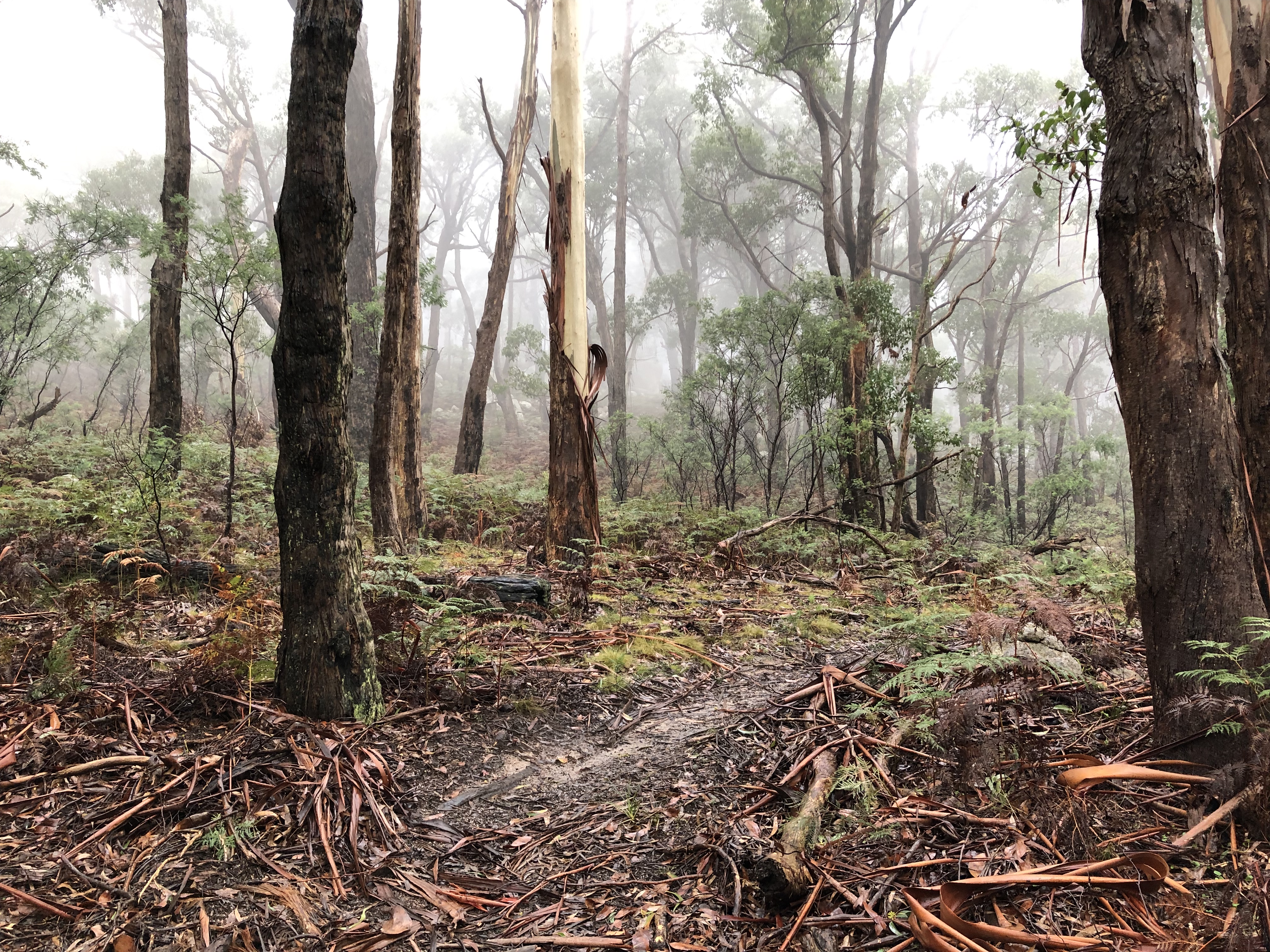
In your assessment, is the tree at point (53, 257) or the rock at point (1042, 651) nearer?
the rock at point (1042, 651)

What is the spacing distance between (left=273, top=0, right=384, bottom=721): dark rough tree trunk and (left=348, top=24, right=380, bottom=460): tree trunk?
9.16 meters

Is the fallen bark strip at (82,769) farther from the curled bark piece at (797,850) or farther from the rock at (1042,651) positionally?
the rock at (1042,651)

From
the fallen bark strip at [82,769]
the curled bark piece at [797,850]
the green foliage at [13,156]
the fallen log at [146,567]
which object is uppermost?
the green foliage at [13,156]

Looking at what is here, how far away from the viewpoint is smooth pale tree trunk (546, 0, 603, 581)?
269 inches

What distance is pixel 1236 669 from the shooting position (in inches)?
80.4

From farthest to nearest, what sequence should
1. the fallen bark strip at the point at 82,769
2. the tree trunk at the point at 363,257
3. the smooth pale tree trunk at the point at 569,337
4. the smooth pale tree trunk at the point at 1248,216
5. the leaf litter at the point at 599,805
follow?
1. the tree trunk at the point at 363,257
2. the smooth pale tree trunk at the point at 569,337
3. the smooth pale tree trunk at the point at 1248,216
4. the fallen bark strip at the point at 82,769
5. the leaf litter at the point at 599,805

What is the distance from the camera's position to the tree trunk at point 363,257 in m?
12.6

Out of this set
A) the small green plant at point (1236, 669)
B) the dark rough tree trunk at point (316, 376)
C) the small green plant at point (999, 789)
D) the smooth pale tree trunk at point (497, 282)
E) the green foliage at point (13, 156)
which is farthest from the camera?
the smooth pale tree trunk at point (497, 282)

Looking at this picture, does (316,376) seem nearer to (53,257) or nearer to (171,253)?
(171,253)

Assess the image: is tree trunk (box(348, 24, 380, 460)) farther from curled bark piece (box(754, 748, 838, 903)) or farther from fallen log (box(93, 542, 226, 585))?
curled bark piece (box(754, 748, 838, 903))

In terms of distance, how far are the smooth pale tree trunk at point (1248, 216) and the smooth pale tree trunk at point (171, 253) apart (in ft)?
32.3

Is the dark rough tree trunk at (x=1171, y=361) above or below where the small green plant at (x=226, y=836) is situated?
above

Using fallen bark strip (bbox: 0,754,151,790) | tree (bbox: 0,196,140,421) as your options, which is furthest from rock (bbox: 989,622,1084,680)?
tree (bbox: 0,196,140,421)

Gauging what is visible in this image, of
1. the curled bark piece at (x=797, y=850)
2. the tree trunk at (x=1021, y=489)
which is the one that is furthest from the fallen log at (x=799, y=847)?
the tree trunk at (x=1021, y=489)
